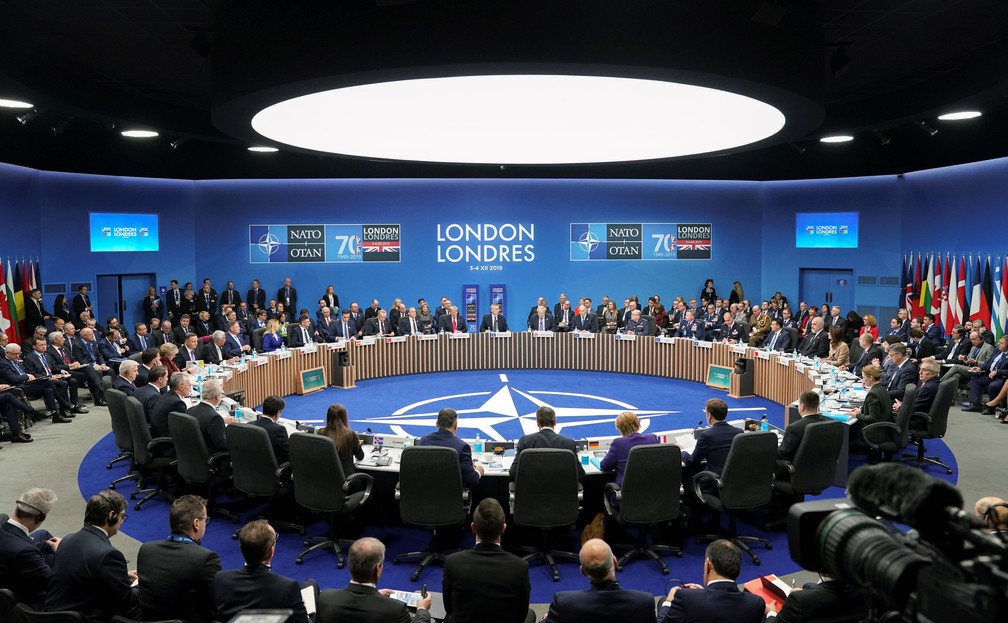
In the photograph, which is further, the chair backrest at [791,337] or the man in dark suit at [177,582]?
the chair backrest at [791,337]

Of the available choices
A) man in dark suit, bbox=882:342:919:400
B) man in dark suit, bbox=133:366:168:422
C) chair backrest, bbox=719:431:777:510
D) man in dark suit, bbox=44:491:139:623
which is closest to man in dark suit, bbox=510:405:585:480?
chair backrest, bbox=719:431:777:510

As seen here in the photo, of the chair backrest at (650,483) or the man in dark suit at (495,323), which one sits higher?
the man in dark suit at (495,323)

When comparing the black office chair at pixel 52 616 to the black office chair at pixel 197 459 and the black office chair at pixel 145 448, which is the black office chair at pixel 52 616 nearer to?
the black office chair at pixel 197 459

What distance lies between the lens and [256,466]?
6.30 meters

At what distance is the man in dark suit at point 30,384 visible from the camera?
10.0 meters

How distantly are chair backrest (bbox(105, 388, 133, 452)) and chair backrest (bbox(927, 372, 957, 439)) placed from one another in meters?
8.49

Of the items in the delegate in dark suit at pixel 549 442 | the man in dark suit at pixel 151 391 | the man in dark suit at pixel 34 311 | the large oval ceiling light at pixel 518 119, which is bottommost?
the delegate in dark suit at pixel 549 442

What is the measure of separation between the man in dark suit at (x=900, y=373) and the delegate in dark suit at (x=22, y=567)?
8428 millimetres

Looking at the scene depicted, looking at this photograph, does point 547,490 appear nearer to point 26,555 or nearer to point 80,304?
point 26,555

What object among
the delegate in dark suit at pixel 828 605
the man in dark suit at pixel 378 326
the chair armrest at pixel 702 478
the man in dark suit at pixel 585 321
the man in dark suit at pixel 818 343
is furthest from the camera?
the man in dark suit at pixel 585 321

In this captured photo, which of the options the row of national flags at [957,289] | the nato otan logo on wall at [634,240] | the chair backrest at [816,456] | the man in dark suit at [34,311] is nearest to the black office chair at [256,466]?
the chair backrest at [816,456]

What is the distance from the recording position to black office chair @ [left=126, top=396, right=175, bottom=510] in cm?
727

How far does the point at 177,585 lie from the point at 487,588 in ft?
5.05

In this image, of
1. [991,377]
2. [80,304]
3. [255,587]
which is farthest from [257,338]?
[991,377]
